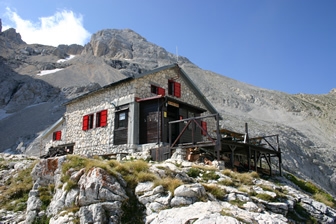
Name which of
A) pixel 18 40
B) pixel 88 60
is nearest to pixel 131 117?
pixel 88 60

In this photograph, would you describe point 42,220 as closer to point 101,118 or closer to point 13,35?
point 101,118

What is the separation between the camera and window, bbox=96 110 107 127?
20.9 metres

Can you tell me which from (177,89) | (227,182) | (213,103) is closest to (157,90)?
(177,89)

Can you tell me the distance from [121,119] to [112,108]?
4.46 feet

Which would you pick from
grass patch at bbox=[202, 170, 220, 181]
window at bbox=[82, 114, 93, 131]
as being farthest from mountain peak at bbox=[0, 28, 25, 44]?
grass patch at bbox=[202, 170, 220, 181]

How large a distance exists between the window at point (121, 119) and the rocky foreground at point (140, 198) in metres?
7.38

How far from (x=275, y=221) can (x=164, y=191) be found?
358 cm

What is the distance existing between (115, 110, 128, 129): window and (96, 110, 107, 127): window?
1284mm

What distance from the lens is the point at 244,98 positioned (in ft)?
241

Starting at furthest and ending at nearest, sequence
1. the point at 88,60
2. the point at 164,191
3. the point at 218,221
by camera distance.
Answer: the point at 88,60 < the point at 164,191 < the point at 218,221

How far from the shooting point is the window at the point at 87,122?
2207 cm

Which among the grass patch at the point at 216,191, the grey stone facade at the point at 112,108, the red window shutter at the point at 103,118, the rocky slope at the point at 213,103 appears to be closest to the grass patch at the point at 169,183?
the grass patch at the point at 216,191

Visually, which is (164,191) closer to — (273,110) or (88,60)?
(273,110)

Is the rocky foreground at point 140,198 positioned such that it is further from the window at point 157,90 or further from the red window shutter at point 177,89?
the red window shutter at point 177,89
